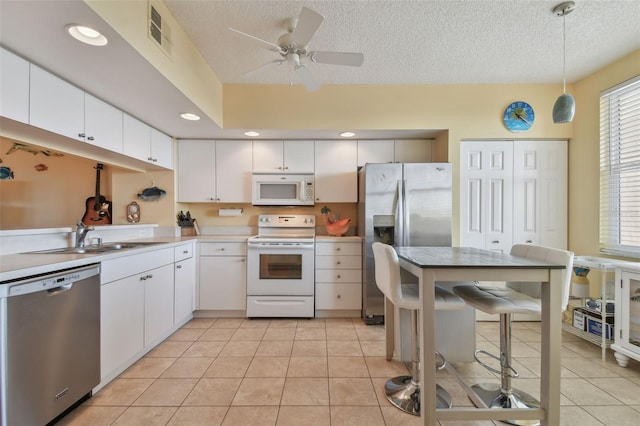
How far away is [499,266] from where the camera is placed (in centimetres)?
138

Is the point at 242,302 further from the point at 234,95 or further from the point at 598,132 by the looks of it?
the point at 598,132

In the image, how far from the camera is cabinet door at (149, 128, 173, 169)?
9.75 feet

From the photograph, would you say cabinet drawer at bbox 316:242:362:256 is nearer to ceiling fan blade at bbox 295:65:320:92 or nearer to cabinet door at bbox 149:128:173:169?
ceiling fan blade at bbox 295:65:320:92

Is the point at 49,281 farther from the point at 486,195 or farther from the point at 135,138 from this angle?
the point at 486,195

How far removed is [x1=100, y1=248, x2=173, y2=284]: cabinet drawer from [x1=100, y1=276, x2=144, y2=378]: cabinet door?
49 mm

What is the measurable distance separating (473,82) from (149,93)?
126 inches

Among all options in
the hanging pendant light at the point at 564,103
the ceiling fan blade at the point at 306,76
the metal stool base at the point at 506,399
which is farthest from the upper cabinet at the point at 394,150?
the metal stool base at the point at 506,399

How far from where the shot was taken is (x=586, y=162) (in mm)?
2867

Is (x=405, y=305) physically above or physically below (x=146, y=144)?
below

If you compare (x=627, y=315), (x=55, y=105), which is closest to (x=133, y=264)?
(x=55, y=105)

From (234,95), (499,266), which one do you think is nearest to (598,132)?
(499,266)

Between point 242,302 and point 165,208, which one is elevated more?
point 165,208

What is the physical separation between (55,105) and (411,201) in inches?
120

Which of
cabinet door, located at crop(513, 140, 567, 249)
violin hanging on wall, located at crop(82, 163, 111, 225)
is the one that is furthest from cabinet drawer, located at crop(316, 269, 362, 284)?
violin hanging on wall, located at crop(82, 163, 111, 225)
